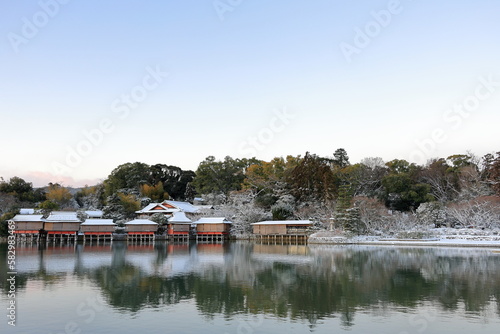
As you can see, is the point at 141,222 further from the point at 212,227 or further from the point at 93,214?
the point at 93,214

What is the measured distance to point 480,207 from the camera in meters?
33.5

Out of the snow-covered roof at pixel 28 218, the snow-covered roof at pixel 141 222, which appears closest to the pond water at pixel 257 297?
the snow-covered roof at pixel 28 218

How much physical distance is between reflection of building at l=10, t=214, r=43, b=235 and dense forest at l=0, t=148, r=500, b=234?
1.36 metres

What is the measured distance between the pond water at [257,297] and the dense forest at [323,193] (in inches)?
555

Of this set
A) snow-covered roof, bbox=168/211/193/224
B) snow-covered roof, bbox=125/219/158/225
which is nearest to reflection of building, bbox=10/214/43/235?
snow-covered roof, bbox=125/219/158/225

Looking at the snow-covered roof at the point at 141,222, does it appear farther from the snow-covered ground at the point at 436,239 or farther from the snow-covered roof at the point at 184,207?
A: the snow-covered ground at the point at 436,239

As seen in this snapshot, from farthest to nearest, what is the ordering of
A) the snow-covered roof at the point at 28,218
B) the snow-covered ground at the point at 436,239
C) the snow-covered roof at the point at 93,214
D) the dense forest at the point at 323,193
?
the snow-covered roof at the point at 93,214 < the snow-covered roof at the point at 28,218 < the dense forest at the point at 323,193 < the snow-covered ground at the point at 436,239

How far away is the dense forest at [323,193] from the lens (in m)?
36.4

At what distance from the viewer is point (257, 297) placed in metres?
13.7

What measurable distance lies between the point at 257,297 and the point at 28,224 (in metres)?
33.4

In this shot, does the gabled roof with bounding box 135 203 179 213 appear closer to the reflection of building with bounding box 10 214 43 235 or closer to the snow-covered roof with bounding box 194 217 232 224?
the snow-covered roof with bounding box 194 217 232 224

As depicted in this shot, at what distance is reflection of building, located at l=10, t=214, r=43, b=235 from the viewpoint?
3906cm

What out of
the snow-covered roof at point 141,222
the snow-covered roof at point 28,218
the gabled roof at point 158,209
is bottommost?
the snow-covered roof at point 141,222

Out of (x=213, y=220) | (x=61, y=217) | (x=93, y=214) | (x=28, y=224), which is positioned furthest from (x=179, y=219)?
(x=28, y=224)
